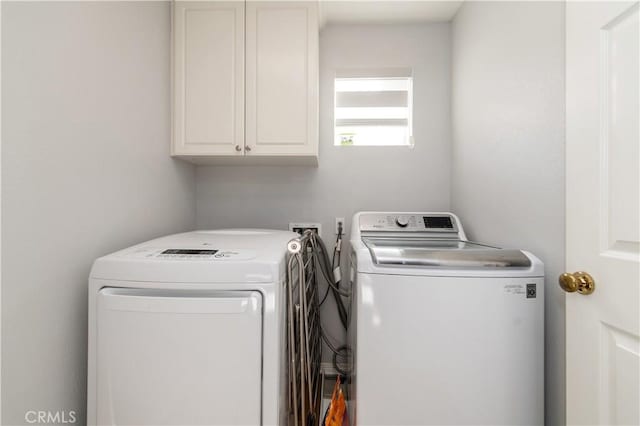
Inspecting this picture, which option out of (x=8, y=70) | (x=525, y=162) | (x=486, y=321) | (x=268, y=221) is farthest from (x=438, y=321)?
(x=8, y=70)

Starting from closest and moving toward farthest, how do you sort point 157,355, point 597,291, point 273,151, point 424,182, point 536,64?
1. point 597,291
2. point 157,355
3. point 536,64
4. point 273,151
5. point 424,182

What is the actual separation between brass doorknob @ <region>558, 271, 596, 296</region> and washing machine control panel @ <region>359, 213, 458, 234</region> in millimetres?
738

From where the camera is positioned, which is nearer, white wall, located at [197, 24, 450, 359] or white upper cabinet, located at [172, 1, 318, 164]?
white upper cabinet, located at [172, 1, 318, 164]

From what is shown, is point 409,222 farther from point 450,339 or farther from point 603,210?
point 603,210

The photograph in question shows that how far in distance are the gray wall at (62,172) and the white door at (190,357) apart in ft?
0.76

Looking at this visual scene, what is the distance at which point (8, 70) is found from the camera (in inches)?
29.8

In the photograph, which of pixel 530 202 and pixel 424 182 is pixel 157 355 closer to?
pixel 530 202

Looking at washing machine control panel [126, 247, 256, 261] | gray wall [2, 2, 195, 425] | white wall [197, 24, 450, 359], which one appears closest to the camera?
gray wall [2, 2, 195, 425]

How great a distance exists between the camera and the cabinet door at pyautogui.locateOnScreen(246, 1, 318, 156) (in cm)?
150

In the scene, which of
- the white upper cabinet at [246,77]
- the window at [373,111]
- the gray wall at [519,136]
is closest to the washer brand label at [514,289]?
the gray wall at [519,136]

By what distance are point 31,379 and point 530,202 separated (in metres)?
1.82
